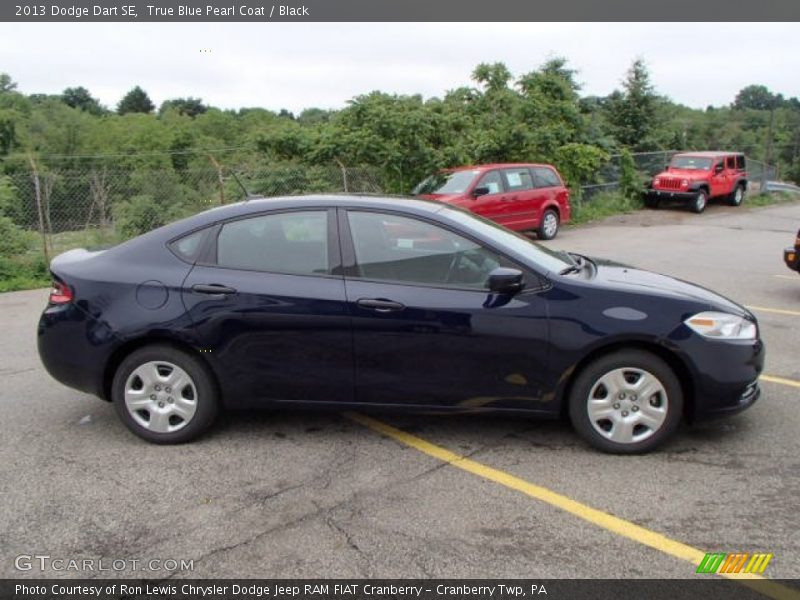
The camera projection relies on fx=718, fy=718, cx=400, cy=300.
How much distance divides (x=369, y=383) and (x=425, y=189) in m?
9.86

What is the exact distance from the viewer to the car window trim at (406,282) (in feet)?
13.6

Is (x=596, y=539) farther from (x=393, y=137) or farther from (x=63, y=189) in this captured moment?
(x=393, y=137)

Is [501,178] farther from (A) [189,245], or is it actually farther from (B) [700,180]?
(A) [189,245]

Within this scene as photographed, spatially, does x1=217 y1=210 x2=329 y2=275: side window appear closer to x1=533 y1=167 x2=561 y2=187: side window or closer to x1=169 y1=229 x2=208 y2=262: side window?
x1=169 y1=229 x2=208 y2=262: side window

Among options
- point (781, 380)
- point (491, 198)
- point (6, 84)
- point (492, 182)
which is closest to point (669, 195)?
point (492, 182)

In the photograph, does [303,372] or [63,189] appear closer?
[303,372]

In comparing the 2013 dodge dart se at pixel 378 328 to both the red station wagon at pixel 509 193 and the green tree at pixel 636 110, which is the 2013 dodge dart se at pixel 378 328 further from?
the green tree at pixel 636 110

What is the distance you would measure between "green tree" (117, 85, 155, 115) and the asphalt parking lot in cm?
12577

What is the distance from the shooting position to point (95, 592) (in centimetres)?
292

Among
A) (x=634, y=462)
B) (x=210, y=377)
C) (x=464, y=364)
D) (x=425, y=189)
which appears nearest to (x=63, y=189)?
(x=425, y=189)

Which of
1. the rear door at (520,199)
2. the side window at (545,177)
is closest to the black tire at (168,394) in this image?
the rear door at (520,199)

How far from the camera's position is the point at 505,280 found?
13.1ft

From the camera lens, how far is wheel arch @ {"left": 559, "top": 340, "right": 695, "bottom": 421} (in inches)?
160

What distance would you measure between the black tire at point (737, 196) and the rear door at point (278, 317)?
22154mm
